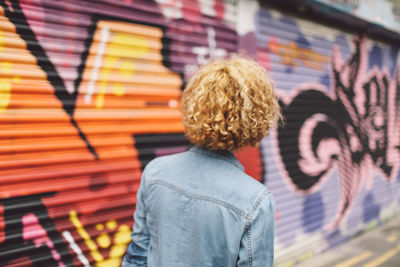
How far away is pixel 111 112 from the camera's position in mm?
2219

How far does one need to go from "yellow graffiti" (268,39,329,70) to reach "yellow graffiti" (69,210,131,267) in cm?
266

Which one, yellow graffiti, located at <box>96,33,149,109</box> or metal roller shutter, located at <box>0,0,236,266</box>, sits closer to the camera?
metal roller shutter, located at <box>0,0,236,266</box>

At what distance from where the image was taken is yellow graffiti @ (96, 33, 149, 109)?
2178mm

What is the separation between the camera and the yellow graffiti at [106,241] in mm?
2115

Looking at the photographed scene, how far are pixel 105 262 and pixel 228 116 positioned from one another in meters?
1.86

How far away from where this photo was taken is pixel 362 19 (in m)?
4.15

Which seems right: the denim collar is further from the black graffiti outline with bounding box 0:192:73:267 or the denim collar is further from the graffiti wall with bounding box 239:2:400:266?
the graffiti wall with bounding box 239:2:400:266

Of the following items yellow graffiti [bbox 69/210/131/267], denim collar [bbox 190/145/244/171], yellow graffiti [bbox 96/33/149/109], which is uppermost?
yellow graffiti [bbox 96/33/149/109]

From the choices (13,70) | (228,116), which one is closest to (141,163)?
(13,70)

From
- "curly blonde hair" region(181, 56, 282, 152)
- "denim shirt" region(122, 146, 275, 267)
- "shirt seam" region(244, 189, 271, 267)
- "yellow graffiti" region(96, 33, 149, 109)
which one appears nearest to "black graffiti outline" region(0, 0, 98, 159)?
"yellow graffiti" region(96, 33, 149, 109)

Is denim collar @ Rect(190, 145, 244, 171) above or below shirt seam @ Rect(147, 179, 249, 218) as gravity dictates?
above

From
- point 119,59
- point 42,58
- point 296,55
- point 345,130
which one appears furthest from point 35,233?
point 345,130

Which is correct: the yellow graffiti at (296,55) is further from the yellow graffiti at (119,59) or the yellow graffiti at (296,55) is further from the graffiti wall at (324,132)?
the yellow graffiti at (119,59)

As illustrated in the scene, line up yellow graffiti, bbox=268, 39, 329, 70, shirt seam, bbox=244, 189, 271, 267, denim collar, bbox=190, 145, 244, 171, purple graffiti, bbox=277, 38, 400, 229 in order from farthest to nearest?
purple graffiti, bbox=277, 38, 400, 229
yellow graffiti, bbox=268, 39, 329, 70
denim collar, bbox=190, 145, 244, 171
shirt seam, bbox=244, 189, 271, 267
